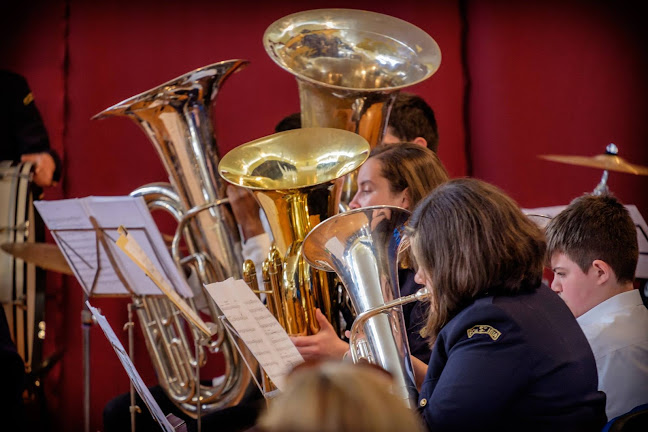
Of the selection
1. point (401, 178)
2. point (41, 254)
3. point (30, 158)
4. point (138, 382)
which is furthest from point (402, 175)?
point (30, 158)

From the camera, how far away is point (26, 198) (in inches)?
119

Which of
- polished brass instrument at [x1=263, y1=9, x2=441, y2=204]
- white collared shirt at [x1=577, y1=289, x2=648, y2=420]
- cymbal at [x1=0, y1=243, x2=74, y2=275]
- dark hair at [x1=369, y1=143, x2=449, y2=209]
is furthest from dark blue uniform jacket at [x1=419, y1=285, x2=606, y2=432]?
cymbal at [x1=0, y1=243, x2=74, y2=275]

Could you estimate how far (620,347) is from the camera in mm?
1984

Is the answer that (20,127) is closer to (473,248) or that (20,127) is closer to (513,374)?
(473,248)

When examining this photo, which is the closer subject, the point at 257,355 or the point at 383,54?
the point at 257,355

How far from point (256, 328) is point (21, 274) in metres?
1.73

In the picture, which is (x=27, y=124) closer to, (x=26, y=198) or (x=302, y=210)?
(x=26, y=198)

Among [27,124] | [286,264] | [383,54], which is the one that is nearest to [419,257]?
[286,264]

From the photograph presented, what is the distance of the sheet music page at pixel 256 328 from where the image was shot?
1597 millimetres

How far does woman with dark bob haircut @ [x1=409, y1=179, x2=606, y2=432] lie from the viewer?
136cm

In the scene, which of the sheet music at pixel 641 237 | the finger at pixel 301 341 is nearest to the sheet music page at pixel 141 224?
the finger at pixel 301 341

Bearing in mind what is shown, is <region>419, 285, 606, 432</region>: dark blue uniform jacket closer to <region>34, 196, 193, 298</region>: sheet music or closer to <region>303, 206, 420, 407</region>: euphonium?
<region>303, 206, 420, 407</region>: euphonium

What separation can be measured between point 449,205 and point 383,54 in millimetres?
1082

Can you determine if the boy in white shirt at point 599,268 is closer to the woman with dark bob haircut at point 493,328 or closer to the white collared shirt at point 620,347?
the white collared shirt at point 620,347
